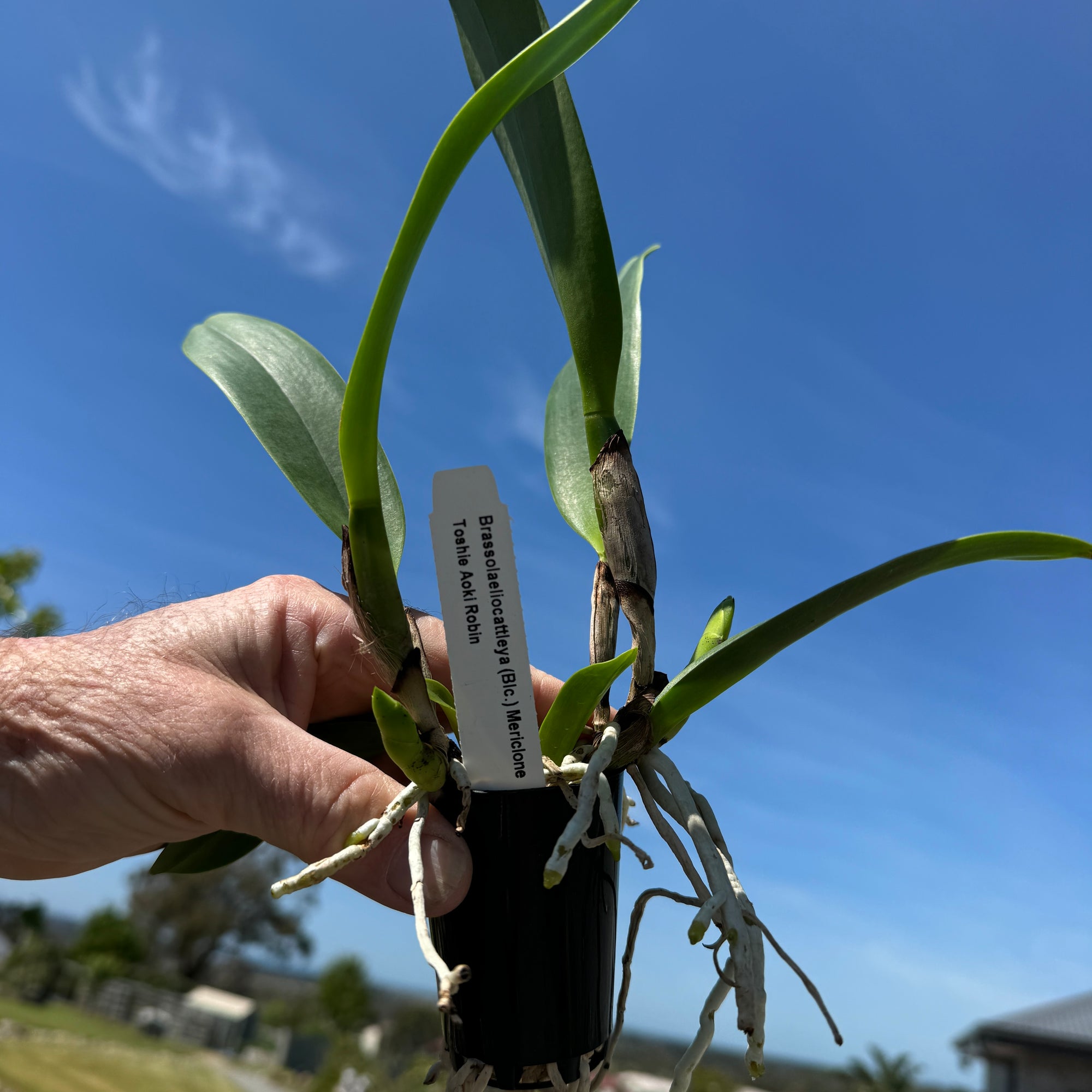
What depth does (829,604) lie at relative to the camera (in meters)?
0.49

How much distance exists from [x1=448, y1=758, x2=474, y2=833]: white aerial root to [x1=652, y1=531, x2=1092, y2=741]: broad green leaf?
0.13 meters

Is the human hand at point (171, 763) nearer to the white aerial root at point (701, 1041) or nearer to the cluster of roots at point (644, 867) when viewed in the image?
the cluster of roots at point (644, 867)

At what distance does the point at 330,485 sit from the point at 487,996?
1.22 feet

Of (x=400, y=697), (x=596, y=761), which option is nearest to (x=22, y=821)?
(x=400, y=697)

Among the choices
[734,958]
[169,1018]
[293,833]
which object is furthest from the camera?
[169,1018]

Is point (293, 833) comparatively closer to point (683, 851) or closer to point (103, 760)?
point (103, 760)

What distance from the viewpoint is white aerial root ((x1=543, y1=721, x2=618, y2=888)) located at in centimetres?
42

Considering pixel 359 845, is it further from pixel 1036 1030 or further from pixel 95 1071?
pixel 1036 1030

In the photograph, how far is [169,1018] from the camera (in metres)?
13.4

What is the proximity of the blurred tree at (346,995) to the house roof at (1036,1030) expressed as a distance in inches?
405

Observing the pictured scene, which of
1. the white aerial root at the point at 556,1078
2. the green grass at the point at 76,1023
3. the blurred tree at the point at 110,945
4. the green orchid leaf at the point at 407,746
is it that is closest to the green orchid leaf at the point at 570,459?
the green orchid leaf at the point at 407,746

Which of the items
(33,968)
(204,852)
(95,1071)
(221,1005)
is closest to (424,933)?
(204,852)

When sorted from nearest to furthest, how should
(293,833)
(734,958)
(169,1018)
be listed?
(734,958)
(293,833)
(169,1018)

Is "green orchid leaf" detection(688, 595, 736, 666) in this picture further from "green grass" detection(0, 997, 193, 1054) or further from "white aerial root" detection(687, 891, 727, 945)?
"green grass" detection(0, 997, 193, 1054)
